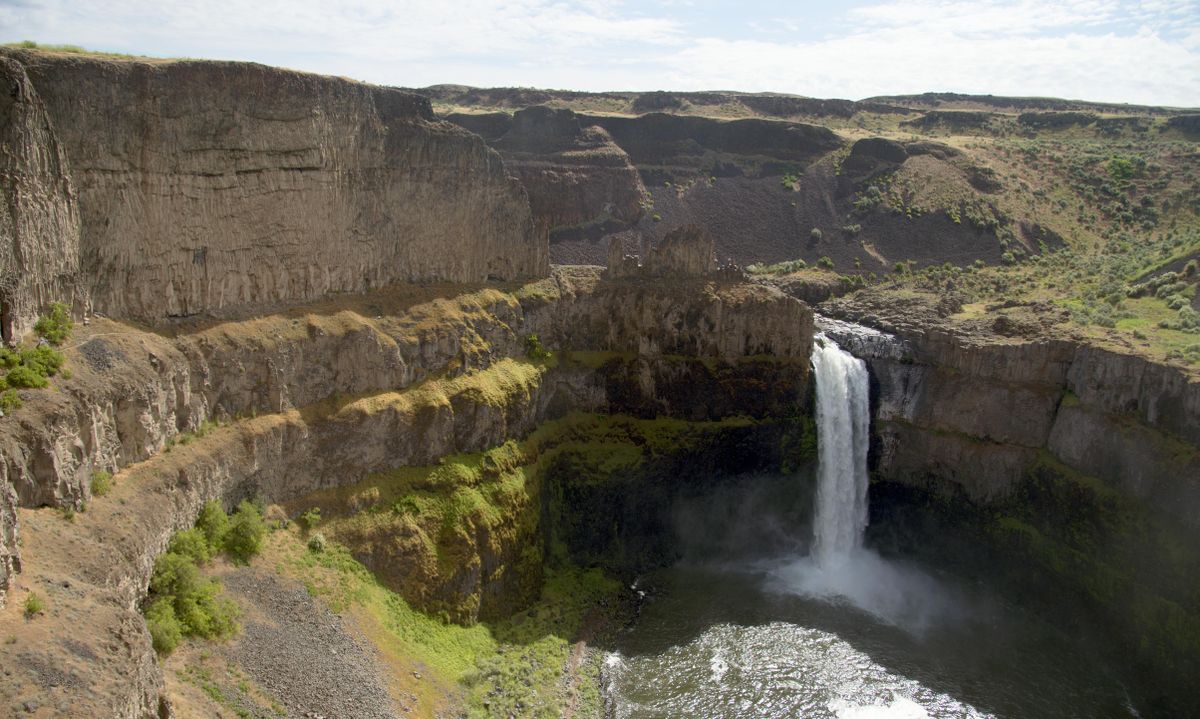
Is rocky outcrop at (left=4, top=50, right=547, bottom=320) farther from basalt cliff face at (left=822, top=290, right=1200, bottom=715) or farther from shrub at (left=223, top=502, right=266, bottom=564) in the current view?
basalt cliff face at (left=822, top=290, right=1200, bottom=715)

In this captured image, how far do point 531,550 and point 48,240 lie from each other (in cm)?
2432

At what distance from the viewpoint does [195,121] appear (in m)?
35.6

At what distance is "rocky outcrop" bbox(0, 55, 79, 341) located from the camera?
2928cm

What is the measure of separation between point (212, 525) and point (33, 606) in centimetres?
1142

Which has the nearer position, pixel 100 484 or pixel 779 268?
pixel 100 484

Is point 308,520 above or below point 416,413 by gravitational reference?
below

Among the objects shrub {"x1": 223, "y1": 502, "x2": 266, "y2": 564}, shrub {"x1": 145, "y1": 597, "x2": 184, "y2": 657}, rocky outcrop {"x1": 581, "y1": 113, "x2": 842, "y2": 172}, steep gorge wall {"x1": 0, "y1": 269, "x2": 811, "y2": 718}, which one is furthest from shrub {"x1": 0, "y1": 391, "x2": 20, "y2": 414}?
rocky outcrop {"x1": 581, "y1": 113, "x2": 842, "y2": 172}

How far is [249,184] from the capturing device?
38000 mm

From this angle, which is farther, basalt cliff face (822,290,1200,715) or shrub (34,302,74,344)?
basalt cliff face (822,290,1200,715)

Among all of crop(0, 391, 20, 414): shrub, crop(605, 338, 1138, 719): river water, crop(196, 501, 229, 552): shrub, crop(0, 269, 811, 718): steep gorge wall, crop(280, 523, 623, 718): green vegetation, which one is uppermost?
crop(0, 391, 20, 414): shrub

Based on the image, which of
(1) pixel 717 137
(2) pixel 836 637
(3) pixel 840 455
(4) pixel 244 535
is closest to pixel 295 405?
(4) pixel 244 535

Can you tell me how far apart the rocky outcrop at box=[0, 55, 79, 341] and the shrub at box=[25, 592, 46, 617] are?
10274 millimetres

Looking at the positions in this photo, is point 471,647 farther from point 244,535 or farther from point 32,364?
point 32,364

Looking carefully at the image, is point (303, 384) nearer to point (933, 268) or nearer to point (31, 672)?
point (31, 672)
